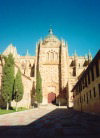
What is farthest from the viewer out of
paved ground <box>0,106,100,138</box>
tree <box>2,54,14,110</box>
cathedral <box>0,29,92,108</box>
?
cathedral <box>0,29,92,108</box>

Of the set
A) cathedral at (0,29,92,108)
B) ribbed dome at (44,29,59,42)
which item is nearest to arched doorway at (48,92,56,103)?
cathedral at (0,29,92,108)

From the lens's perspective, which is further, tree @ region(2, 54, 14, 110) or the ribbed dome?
the ribbed dome

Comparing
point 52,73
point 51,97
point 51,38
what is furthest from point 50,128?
point 51,38

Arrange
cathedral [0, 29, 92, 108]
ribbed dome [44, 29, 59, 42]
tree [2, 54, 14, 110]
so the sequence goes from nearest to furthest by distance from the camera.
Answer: tree [2, 54, 14, 110], cathedral [0, 29, 92, 108], ribbed dome [44, 29, 59, 42]

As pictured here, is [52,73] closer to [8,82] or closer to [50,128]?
[8,82]

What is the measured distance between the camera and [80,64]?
59.4 m

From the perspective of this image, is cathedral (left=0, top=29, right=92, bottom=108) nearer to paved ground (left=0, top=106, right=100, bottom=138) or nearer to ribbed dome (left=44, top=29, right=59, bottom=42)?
ribbed dome (left=44, top=29, right=59, bottom=42)

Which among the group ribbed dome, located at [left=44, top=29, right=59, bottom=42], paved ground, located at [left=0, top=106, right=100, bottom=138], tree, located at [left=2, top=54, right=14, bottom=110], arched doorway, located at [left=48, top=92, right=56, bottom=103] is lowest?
arched doorway, located at [left=48, top=92, right=56, bottom=103]

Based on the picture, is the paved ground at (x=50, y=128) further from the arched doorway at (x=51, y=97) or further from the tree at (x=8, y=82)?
the arched doorway at (x=51, y=97)

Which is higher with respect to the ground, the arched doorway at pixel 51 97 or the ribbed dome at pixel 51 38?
the ribbed dome at pixel 51 38

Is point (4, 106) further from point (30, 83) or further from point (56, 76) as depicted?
point (56, 76)

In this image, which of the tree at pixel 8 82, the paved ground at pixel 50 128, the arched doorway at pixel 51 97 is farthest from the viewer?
the arched doorway at pixel 51 97

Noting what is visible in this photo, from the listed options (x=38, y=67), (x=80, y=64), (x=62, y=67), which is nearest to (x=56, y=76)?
(x=62, y=67)

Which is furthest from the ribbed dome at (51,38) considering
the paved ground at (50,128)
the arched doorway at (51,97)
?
the paved ground at (50,128)
